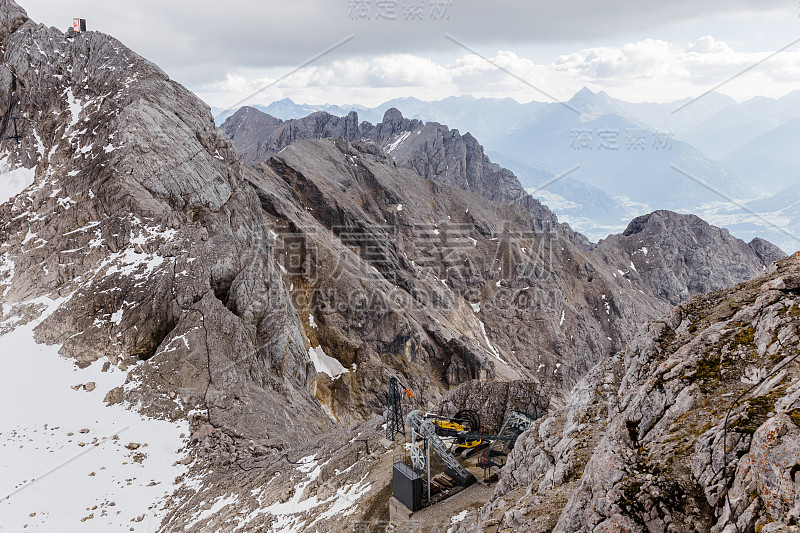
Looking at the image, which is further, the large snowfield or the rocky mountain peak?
the rocky mountain peak

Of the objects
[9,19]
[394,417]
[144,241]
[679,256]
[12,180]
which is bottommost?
[679,256]

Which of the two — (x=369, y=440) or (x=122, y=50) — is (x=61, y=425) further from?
(x=122, y=50)

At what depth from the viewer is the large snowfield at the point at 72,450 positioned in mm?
22047

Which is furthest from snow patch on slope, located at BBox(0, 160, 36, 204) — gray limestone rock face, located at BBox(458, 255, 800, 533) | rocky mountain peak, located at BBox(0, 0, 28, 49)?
gray limestone rock face, located at BBox(458, 255, 800, 533)

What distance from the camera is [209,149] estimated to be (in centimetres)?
4622

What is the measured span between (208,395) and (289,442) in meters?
6.52

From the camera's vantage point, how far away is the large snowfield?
22047 mm

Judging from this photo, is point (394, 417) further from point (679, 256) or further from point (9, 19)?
point (679, 256)

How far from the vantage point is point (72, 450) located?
1007 inches

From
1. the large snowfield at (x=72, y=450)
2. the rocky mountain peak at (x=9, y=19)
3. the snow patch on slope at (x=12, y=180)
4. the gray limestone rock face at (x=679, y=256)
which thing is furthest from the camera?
the gray limestone rock face at (x=679, y=256)

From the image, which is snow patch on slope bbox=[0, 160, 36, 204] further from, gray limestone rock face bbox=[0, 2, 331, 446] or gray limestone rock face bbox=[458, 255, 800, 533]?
gray limestone rock face bbox=[458, 255, 800, 533]

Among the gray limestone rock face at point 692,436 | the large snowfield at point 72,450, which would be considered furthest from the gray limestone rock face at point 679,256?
the gray limestone rock face at point 692,436

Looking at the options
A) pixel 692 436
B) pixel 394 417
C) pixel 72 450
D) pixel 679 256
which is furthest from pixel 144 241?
pixel 679 256

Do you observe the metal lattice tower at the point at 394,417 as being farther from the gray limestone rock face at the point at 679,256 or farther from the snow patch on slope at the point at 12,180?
the gray limestone rock face at the point at 679,256
